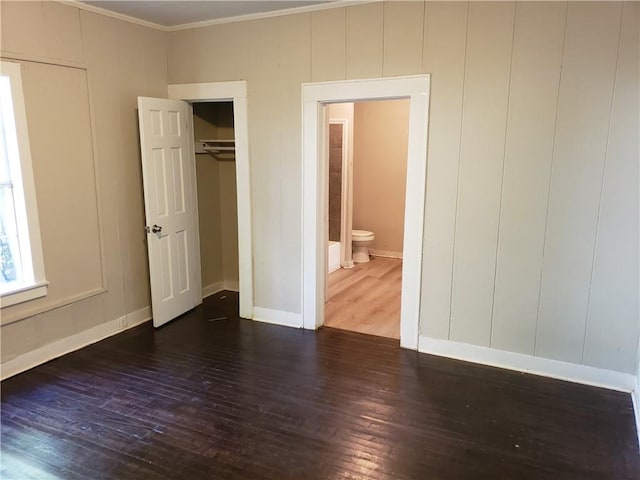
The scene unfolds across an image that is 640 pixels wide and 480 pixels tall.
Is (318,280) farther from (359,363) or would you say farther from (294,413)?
(294,413)

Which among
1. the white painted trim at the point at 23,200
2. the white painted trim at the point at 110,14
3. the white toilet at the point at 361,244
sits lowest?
the white toilet at the point at 361,244

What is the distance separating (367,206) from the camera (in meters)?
6.80

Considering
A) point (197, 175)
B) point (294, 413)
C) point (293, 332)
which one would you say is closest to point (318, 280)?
point (293, 332)

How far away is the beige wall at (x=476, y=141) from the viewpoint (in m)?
2.89

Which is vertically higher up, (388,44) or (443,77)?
(388,44)

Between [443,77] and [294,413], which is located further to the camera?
[443,77]

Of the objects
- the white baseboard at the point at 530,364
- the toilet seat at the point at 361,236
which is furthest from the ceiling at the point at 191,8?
the toilet seat at the point at 361,236

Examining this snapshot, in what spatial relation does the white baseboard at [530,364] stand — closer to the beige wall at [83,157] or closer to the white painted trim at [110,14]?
the beige wall at [83,157]

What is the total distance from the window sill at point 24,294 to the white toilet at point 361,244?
3.96 meters

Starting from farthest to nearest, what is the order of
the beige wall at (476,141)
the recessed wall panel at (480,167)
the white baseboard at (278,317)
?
the white baseboard at (278,317), the recessed wall panel at (480,167), the beige wall at (476,141)

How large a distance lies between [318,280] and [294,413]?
1453mm

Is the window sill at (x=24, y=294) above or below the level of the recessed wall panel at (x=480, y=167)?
below

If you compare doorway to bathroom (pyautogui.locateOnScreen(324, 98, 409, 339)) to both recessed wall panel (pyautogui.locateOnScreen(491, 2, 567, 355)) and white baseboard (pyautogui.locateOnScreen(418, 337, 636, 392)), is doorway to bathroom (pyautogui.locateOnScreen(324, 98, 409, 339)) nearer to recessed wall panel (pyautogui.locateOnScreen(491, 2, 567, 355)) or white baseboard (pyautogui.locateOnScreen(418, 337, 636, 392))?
white baseboard (pyautogui.locateOnScreen(418, 337, 636, 392))

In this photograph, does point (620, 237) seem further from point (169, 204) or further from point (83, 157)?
point (83, 157)
